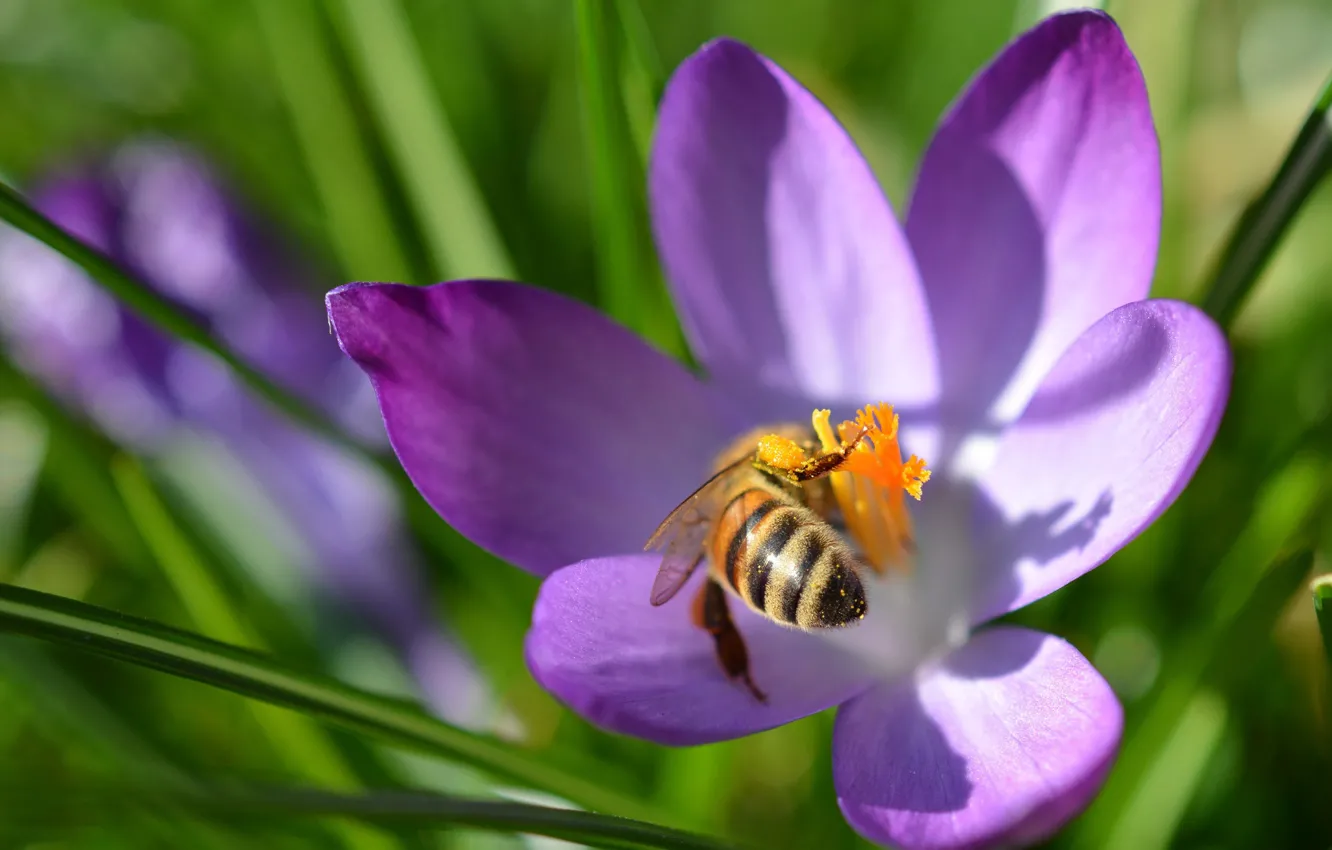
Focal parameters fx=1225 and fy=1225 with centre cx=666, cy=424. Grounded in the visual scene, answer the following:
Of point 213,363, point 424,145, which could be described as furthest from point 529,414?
point 213,363

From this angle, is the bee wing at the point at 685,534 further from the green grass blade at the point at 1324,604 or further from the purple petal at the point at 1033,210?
the green grass blade at the point at 1324,604

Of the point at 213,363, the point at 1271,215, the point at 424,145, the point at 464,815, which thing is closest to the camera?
the point at 464,815

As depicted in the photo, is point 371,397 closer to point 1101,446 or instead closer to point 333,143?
point 333,143

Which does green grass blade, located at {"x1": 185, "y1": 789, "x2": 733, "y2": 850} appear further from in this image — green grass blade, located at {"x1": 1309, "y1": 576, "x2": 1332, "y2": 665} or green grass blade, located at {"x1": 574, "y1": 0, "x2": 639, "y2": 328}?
green grass blade, located at {"x1": 574, "y1": 0, "x2": 639, "y2": 328}

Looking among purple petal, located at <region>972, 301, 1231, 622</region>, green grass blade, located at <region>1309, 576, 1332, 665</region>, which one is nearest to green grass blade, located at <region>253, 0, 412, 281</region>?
purple petal, located at <region>972, 301, 1231, 622</region>

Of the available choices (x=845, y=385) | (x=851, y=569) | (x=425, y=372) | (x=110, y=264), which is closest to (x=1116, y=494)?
(x=851, y=569)

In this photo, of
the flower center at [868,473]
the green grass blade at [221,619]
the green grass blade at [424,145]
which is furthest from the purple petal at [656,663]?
the green grass blade at [424,145]

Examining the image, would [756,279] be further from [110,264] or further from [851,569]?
[110,264]
